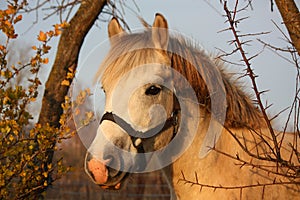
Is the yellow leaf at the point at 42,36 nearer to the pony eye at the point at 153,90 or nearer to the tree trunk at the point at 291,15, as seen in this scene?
the pony eye at the point at 153,90

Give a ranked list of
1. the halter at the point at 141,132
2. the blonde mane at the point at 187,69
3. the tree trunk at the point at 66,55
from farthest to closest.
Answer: the tree trunk at the point at 66,55, the blonde mane at the point at 187,69, the halter at the point at 141,132

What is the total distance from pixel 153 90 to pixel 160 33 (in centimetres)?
40

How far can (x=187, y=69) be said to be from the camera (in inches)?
116

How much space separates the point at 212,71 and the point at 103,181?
1037 millimetres

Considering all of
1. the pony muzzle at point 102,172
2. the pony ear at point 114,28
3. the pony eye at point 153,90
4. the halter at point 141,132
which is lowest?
the pony muzzle at point 102,172

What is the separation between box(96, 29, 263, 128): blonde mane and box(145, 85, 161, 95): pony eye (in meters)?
0.17

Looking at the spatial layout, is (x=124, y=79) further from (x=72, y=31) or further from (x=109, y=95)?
(x=72, y=31)

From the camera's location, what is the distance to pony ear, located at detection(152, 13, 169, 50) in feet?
9.66

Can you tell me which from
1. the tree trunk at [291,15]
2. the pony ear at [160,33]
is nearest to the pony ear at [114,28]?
the pony ear at [160,33]

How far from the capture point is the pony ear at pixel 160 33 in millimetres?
2943

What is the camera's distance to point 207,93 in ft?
9.67

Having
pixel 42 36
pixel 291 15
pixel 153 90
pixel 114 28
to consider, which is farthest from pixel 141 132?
pixel 291 15

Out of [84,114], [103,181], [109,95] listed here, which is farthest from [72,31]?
[103,181]

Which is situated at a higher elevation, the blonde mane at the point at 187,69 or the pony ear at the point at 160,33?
the pony ear at the point at 160,33
